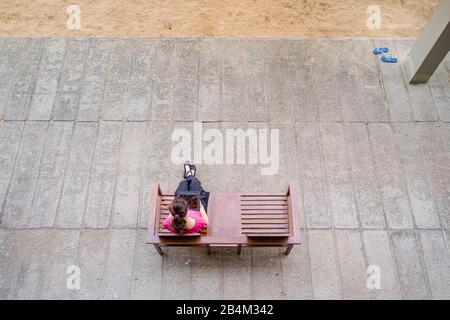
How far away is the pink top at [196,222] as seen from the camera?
4.82 metres

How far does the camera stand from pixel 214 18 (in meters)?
7.80

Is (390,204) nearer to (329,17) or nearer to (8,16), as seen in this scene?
(329,17)

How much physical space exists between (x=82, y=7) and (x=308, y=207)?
5.60 meters

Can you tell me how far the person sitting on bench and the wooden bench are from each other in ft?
0.35

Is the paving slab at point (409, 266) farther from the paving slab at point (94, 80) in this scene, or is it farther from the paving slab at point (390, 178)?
the paving slab at point (94, 80)

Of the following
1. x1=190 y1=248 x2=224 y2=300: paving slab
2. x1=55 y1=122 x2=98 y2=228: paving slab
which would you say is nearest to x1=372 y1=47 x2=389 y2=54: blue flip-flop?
x1=190 y1=248 x2=224 y2=300: paving slab

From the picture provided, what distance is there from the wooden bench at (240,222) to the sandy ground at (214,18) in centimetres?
358

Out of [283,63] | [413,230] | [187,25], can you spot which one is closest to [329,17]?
[283,63]

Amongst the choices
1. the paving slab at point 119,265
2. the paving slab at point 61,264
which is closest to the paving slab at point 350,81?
the paving slab at point 119,265

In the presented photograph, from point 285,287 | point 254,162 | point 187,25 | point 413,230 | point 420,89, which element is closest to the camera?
point 285,287

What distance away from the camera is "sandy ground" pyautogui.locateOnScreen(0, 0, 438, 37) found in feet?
24.8

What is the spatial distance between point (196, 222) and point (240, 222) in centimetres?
57

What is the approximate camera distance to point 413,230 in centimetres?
574

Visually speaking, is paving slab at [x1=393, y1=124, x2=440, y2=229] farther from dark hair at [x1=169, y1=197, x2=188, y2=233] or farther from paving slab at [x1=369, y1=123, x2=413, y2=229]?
dark hair at [x1=169, y1=197, x2=188, y2=233]
